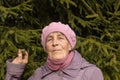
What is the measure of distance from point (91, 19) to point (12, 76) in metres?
1.44

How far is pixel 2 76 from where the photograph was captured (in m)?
4.05

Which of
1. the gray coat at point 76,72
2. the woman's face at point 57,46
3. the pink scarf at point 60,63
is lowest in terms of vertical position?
the gray coat at point 76,72

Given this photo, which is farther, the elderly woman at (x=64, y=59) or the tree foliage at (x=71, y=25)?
the tree foliage at (x=71, y=25)

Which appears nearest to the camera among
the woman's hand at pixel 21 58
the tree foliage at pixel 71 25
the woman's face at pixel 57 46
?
the woman's face at pixel 57 46

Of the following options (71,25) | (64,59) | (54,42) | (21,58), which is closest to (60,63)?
(64,59)

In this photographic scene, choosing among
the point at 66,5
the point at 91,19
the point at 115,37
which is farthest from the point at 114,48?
the point at 66,5

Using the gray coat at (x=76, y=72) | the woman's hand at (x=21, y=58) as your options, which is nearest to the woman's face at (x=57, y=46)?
the gray coat at (x=76, y=72)

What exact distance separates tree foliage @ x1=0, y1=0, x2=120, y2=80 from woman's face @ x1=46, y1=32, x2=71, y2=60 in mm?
932

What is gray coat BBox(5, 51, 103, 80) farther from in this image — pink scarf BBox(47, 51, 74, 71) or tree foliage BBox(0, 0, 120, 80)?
tree foliage BBox(0, 0, 120, 80)

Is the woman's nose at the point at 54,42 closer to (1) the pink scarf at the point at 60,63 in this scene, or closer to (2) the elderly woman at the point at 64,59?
(2) the elderly woman at the point at 64,59

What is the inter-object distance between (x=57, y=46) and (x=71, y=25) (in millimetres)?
1377

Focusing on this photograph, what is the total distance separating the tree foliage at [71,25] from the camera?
405 centimetres

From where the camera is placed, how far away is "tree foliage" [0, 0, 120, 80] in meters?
4.05

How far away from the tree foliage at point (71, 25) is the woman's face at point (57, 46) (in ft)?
3.06
